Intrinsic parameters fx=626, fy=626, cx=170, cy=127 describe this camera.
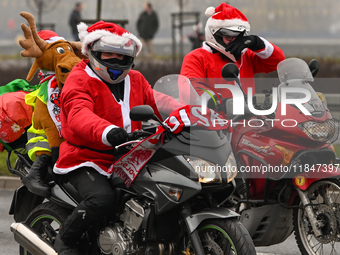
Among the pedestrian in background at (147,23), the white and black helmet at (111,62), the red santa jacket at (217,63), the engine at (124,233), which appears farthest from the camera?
the pedestrian in background at (147,23)

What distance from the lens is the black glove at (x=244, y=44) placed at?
5.16 metres

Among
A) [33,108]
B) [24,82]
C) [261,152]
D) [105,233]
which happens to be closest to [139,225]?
[105,233]

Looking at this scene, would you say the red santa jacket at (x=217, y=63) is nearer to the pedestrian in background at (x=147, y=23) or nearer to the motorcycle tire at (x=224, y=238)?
the motorcycle tire at (x=224, y=238)

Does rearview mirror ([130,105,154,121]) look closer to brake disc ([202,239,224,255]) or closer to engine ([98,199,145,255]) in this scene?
engine ([98,199,145,255])

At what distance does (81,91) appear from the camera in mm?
4180

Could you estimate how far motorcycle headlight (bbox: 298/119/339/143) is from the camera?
4469 millimetres

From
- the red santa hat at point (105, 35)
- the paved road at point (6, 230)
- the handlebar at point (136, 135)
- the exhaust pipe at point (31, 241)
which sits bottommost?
the paved road at point (6, 230)

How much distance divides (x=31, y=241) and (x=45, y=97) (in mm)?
1237

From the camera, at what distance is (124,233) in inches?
160

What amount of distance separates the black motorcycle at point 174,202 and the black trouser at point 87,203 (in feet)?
0.30

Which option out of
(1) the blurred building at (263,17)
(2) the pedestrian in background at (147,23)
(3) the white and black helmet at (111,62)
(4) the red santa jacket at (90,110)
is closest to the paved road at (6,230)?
(4) the red santa jacket at (90,110)

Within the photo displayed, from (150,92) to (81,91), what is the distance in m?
0.61

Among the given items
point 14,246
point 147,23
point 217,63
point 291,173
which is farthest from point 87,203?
point 147,23

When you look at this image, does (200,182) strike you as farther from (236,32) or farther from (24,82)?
(24,82)
